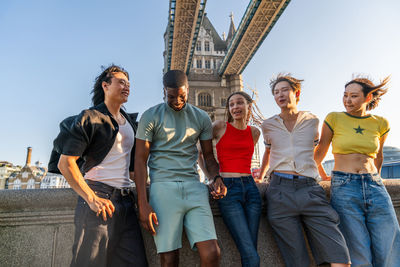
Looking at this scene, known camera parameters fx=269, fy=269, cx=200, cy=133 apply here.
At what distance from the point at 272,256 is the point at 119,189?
1.10m

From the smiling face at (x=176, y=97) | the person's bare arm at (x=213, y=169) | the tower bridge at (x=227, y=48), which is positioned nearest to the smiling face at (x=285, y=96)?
the person's bare arm at (x=213, y=169)

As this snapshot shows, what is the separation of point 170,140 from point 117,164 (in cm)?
31

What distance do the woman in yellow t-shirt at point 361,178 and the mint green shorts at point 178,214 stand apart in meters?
0.89

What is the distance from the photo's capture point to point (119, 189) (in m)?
1.38

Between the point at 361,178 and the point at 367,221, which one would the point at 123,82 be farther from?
the point at 367,221

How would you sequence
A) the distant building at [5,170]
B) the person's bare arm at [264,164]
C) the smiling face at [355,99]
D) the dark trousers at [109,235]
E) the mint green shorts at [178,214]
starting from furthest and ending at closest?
1. the distant building at [5,170]
2. the person's bare arm at [264,164]
3. the smiling face at [355,99]
4. the mint green shorts at [178,214]
5. the dark trousers at [109,235]

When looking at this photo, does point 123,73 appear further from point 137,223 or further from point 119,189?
point 137,223

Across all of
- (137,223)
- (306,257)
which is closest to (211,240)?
(137,223)

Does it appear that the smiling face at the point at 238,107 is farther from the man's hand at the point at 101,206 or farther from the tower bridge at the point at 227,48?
the tower bridge at the point at 227,48

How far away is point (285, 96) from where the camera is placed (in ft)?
6.10

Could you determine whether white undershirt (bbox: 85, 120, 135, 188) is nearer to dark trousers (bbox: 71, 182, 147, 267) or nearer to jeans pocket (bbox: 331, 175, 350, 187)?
dark trousers (bbox: 71, 182, 147, 267)

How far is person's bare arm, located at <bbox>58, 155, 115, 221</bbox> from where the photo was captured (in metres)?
1.18

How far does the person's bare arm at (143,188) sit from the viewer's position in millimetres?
1259

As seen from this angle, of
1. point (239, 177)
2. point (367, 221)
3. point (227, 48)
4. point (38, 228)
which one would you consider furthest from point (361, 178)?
point (227, 48)
